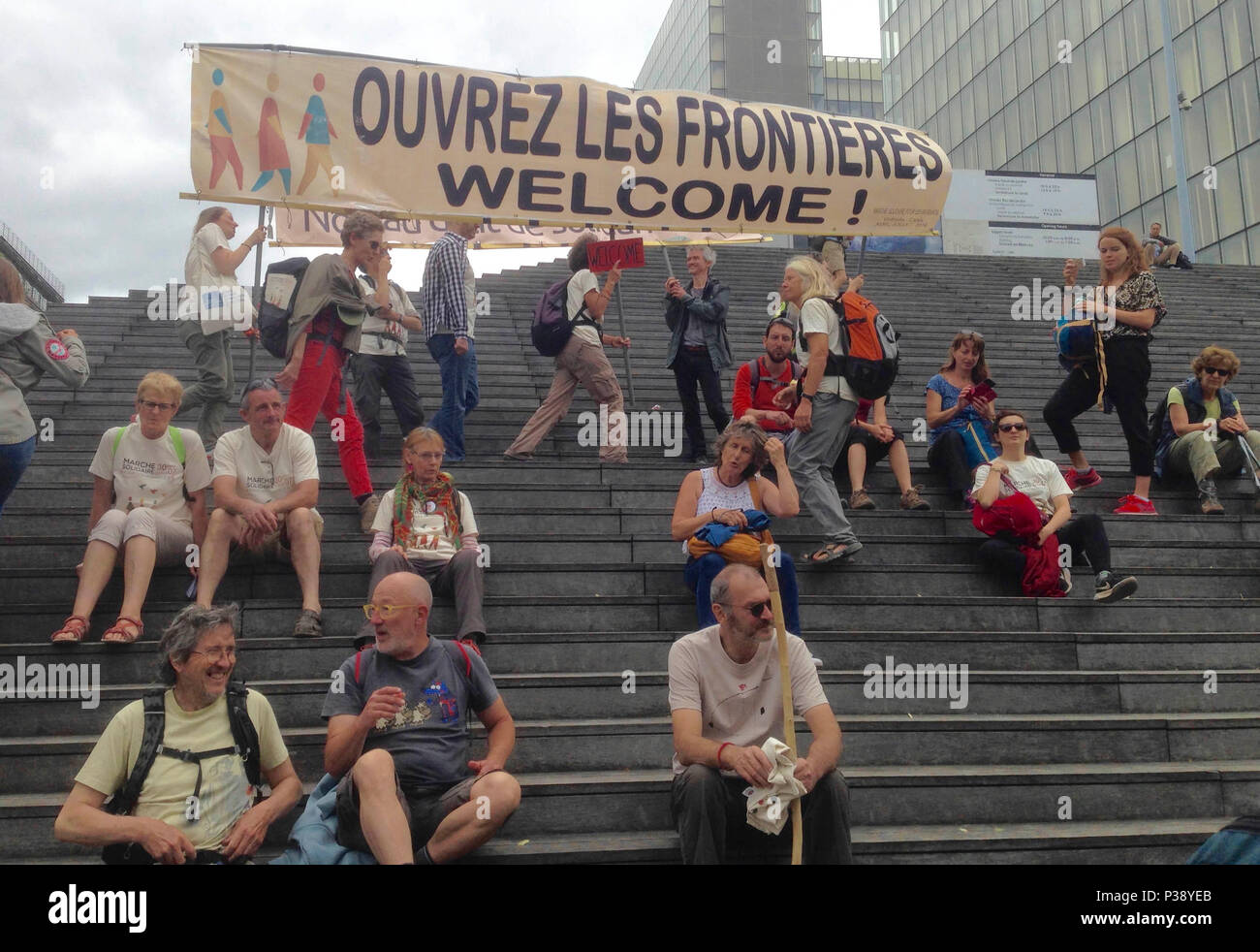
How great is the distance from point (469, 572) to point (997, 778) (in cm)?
235

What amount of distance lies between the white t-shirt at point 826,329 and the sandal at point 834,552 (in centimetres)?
95

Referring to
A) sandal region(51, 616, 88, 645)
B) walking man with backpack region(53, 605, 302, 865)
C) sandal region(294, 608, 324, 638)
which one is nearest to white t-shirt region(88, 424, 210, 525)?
sandal region(51, 616, 88, 645)

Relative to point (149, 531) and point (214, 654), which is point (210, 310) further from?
point (214, 654)

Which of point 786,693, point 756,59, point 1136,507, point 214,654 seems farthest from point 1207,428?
point 756,59

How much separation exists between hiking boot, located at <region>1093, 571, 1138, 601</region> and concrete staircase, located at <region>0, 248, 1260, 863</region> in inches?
4.3

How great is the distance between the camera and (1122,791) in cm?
448

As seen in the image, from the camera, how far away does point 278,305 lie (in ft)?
21.6

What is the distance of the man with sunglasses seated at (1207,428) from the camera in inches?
287

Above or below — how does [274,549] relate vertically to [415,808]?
above

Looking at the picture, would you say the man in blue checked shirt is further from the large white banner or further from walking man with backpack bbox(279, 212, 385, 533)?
walking man with backpack bbox(279, 212, 385, 533)

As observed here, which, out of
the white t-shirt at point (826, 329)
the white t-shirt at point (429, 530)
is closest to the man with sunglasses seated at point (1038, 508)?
the white t-shirt at point (826, 329)

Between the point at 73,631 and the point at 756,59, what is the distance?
47487mm

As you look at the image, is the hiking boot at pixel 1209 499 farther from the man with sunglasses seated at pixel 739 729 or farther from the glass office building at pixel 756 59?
the glass office building at pixel 756 59

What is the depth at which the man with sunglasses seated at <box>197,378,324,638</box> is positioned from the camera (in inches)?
201
